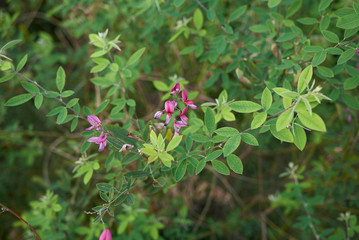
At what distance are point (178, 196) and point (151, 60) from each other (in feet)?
3.17

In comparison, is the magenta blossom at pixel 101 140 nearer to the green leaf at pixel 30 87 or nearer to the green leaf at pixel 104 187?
the green leaf at pixel 104 187

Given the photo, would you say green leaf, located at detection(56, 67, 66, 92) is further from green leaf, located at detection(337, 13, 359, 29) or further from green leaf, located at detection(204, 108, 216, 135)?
green leaf, located at detection(337, 13, 359, 29)


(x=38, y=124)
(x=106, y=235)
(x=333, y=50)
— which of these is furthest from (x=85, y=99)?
(x=333, y=50)

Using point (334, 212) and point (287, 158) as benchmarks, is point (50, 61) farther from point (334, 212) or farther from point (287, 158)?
point (334, 212)

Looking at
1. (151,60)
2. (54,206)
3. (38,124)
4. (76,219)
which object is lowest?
(38,124)

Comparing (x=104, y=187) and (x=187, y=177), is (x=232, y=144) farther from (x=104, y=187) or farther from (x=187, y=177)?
(x=187, y=177)

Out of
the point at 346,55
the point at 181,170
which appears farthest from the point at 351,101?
the point at 181,170

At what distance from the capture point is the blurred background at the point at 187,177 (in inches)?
60.7

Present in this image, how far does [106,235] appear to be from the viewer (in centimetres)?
97

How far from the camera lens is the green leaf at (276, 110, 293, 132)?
75cm

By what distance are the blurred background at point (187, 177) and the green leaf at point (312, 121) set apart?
57cm

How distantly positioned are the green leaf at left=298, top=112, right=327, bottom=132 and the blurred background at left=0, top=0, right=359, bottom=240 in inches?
22.4

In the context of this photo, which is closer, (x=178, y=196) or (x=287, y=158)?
(x=178, y=196)

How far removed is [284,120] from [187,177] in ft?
4.89
